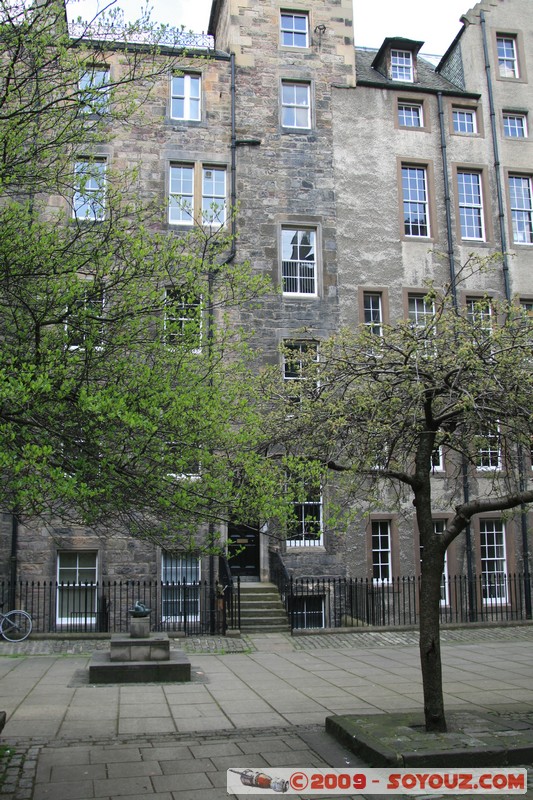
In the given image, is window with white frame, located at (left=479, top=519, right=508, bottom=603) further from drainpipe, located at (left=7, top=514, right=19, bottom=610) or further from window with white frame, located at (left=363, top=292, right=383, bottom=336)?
drainpipe, located at (left=7, top=514, right=19, bottom=610)

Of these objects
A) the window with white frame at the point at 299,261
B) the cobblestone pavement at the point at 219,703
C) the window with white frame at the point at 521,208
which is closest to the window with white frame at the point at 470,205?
the window with white frame at the point at 521,208

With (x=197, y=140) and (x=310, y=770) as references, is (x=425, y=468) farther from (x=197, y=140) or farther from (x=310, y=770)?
(x=197, y=140)

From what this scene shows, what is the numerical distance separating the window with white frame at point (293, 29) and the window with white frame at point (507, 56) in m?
6.31

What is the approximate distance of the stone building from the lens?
20.8 m

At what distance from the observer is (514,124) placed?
78.2 ft

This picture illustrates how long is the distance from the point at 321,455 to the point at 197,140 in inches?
572

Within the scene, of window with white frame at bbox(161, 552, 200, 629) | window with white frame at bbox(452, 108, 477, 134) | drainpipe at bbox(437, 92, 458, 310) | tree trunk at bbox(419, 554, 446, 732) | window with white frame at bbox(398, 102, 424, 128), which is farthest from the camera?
window with white frame at bbox(452, 108, 477, 134)

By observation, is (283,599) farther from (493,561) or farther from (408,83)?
(408,83)

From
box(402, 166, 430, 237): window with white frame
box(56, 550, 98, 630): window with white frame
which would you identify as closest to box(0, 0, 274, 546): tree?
box(56, 550, 98, 630): window with white frame

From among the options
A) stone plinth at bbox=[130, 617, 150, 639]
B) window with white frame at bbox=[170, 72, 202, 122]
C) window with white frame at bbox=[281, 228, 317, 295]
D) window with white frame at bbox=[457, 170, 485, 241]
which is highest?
window with white frame at bbox=[170, 72, 202, 122]

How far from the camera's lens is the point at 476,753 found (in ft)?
23.7

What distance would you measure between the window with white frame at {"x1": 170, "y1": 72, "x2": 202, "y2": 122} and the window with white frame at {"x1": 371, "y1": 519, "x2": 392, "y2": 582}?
1267cm

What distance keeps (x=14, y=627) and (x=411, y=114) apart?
1838 centimetres

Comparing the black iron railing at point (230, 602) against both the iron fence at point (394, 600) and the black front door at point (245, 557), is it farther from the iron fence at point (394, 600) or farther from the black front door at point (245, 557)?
the black front door at point (245, 557)
